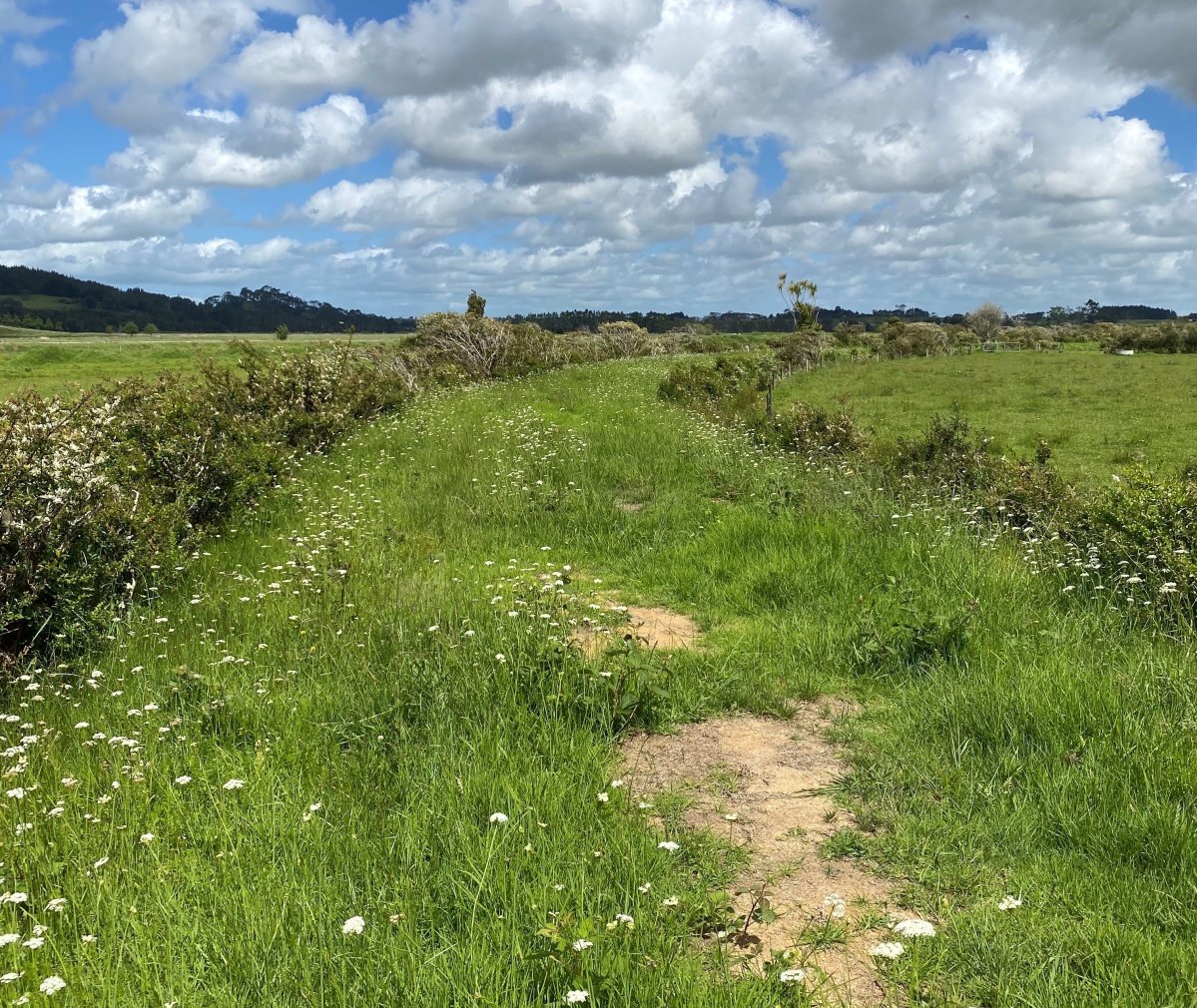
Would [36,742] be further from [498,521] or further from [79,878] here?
[498,521]

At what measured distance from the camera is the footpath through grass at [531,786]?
283cm

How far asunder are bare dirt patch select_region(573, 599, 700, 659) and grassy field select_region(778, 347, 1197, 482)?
35.9 ft

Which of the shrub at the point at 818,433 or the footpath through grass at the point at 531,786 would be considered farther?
the shrub at the point at 818,433

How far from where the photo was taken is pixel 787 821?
4.05 m

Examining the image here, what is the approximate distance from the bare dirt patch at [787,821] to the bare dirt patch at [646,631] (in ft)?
3.26

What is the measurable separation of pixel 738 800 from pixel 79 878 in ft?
10.2

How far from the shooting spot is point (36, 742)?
4.33 m

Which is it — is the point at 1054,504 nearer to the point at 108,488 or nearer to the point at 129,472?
the point at 108,488

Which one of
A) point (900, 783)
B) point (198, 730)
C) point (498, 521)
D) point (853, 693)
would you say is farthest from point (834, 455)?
point (198, 730)

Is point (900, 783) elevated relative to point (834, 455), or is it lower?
lower

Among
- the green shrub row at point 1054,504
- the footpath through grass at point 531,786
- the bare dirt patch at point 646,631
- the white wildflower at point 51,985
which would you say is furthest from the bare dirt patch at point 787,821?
the green shrub row at point 1054,504

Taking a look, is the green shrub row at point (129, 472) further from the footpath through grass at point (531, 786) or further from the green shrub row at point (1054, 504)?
the green shrub row at point (1054, 504)

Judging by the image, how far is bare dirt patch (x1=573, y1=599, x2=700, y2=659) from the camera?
5.97 meters

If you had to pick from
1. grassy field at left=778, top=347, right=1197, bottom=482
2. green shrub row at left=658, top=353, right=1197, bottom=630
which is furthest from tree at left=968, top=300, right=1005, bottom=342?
green shrub row at left=658, top=353, right=1197, bottom=630
